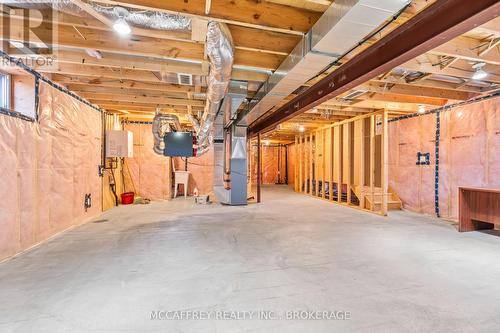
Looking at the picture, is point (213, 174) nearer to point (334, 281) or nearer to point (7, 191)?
point (7, 191)

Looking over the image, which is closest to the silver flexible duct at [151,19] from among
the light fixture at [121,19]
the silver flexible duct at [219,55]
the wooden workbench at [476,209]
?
the light fixture at [121,19]

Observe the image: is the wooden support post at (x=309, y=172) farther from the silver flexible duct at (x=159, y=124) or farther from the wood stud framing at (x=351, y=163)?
the silver flexible duct at (x=159, y=124)

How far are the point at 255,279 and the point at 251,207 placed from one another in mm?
3641

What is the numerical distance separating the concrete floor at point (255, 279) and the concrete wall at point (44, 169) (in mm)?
299

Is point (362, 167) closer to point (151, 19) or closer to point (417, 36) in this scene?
point (417, 36)

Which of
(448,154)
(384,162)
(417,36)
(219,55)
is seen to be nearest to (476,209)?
(448,154)

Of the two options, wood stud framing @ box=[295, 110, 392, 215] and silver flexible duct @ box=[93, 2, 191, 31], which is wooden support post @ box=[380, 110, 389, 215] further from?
silver flexible duct @ box=[93, 2, 191, 31]

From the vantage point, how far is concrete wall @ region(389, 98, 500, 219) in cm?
394

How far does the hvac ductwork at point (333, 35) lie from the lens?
1446 millimetres

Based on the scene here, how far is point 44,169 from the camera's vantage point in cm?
320

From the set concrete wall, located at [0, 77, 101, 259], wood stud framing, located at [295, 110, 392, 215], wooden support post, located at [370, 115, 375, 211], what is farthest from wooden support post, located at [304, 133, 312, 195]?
concrete wall, located at [0, 77, 101, 259]

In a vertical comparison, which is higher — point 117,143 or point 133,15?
point 133,15

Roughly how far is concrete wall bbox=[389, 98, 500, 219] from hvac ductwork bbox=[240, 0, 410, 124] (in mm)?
3557

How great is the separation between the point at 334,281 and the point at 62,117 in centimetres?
418
